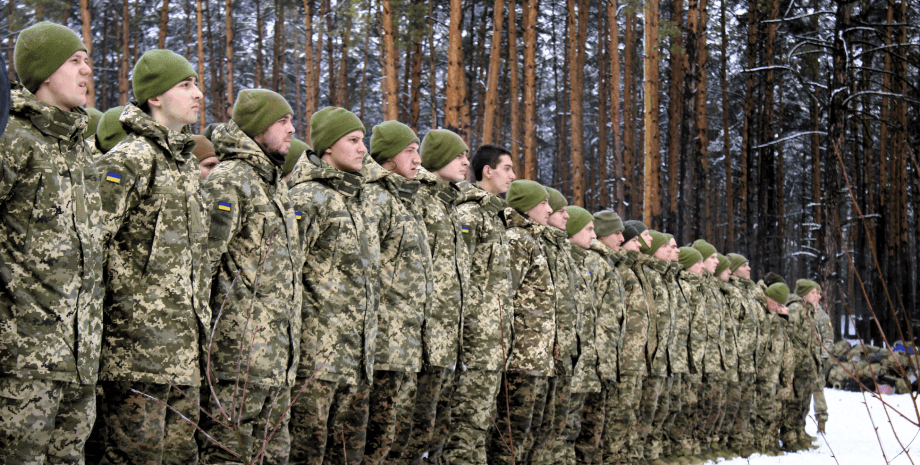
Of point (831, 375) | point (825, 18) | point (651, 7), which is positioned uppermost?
point (825, 18)

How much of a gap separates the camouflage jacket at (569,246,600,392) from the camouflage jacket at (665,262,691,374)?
161 cm

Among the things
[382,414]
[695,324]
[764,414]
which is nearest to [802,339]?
[764,414]

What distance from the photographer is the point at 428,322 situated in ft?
15.3

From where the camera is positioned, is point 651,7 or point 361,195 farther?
point 651,7

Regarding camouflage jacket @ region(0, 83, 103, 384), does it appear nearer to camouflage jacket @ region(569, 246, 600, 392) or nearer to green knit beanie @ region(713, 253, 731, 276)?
camouflage jacket @ region(569, 246, 600, 392)

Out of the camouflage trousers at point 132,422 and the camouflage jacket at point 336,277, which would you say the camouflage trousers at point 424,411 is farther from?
the camouflage trousers at point 132,422

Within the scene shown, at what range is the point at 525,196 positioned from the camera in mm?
6488

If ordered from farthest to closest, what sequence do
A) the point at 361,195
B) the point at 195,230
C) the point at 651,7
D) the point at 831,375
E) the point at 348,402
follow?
the point at 831,375
the point at 651,7
the point at 361,195
the point at 348,402
the point at 195,230

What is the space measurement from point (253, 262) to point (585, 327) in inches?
157

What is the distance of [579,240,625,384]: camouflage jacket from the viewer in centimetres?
721

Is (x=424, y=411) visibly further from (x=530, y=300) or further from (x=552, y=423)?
(x=552, y=423)

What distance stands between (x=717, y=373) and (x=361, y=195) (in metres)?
6.37

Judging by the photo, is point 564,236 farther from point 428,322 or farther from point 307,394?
point 307,394

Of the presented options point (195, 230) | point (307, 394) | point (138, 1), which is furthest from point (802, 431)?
point (138, 1)
